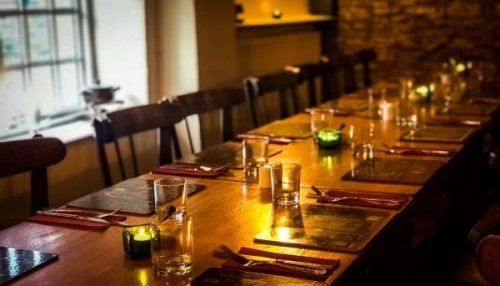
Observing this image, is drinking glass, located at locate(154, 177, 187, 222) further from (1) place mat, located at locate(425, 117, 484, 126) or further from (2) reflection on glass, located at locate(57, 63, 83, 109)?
(2) reflection on glass, located at locate(57, 63, 83, 109)

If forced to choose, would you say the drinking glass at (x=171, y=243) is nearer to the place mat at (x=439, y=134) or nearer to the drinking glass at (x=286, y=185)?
the drinking glass at (x=286, y=185)

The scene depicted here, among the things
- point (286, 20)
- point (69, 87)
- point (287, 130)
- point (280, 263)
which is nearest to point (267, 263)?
point (280, 263)

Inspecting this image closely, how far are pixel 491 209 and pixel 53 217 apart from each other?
6.33ft

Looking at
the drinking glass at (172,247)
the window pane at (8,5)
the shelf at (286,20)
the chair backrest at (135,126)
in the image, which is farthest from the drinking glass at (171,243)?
the shelf at (286,20)

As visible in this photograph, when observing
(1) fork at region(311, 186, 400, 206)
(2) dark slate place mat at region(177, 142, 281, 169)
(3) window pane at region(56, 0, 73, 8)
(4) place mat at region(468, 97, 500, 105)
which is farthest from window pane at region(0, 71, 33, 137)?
(4) place mat at region(468, 97, 500, 105)

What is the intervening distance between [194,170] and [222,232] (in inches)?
27.5

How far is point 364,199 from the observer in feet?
7.13

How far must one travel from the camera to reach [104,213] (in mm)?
2096

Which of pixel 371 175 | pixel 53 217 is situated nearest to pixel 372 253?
pixel 371 175

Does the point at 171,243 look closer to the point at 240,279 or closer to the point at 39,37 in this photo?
the point at 240,279

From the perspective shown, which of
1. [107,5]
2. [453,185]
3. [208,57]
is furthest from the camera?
[208,57]

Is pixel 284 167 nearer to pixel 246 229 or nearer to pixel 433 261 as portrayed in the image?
pixel 246 229

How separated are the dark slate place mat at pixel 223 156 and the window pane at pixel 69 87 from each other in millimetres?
1276

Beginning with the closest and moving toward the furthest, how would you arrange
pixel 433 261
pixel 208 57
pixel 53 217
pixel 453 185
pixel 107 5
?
pixel 53 217, pixel 433 261, pixel 453 185, pixel 107 5, pixel 208 57
